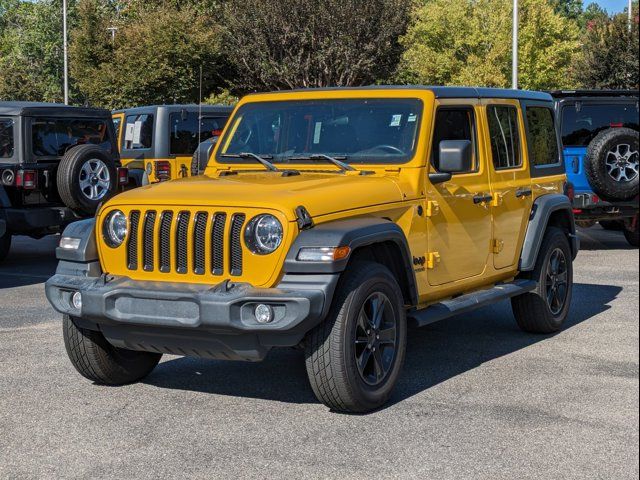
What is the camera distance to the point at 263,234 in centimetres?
563

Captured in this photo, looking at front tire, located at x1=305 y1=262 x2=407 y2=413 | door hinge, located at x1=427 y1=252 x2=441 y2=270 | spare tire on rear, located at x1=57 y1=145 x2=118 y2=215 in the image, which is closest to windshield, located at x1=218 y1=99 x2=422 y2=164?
door hinge, located at x1=427 y1=252 x2=441 y2=270

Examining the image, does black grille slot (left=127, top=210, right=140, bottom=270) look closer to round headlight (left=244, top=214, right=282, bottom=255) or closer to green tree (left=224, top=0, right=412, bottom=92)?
round headlight (left=244, top=214, right=282, bottom=255)

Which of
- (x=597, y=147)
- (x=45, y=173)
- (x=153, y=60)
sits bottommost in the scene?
(x=45, y=173)

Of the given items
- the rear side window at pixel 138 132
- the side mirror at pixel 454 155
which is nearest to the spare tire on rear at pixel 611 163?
the rear side window at pixel 138 132

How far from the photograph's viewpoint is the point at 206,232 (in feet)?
18.6

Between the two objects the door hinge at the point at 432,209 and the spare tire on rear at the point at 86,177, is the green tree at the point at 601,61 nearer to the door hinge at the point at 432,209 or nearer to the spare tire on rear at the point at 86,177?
the spare tire on rear at the point at 86,177

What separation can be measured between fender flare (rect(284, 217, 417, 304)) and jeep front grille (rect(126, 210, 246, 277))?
315 mm

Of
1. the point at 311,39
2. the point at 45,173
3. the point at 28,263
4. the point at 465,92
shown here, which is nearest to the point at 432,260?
the point at 465,92

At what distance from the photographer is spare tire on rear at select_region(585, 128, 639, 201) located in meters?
12.6

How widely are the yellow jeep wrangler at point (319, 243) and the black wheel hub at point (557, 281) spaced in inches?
10.0

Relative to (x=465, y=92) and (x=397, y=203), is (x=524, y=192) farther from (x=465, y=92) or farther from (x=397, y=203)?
(x=397, y=203)

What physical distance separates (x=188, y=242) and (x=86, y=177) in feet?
22.9

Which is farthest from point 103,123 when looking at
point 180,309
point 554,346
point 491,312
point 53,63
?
point 53,63

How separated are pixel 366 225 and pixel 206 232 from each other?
0.88 metres
